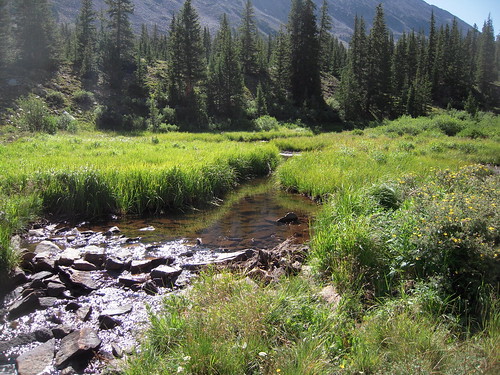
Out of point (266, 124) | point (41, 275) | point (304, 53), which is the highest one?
point (304, 53)

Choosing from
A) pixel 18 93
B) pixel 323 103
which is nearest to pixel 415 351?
pixel 18 93

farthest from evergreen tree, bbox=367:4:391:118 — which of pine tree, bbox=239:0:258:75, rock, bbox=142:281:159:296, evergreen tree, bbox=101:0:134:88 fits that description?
rock, bbox=142:281:159:296

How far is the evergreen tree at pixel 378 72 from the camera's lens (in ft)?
203

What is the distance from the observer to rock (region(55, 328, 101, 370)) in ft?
15.9

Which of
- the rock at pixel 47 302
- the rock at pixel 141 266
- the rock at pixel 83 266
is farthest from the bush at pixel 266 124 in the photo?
the rock at pixel 47 302

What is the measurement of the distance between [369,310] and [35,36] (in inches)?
2424

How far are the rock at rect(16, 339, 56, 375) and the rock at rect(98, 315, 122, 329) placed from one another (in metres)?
0.74

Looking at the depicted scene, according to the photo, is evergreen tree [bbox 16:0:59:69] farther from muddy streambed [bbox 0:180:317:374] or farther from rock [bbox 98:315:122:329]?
rock [bbox 98:315:122:329]

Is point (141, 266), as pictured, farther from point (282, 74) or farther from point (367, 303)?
point (282, 74)

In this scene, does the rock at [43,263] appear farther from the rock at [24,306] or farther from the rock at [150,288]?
the rock at [150,288]

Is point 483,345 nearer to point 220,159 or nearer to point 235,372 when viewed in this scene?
point 235,372

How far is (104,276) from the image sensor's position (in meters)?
7.48

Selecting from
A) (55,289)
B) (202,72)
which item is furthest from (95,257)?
(202,72)

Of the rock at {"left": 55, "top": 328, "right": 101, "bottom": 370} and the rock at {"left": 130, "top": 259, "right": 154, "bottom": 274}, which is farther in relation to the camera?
the rock at {"left": 130, "top": 259, "right": 154, "bottom": 274}
